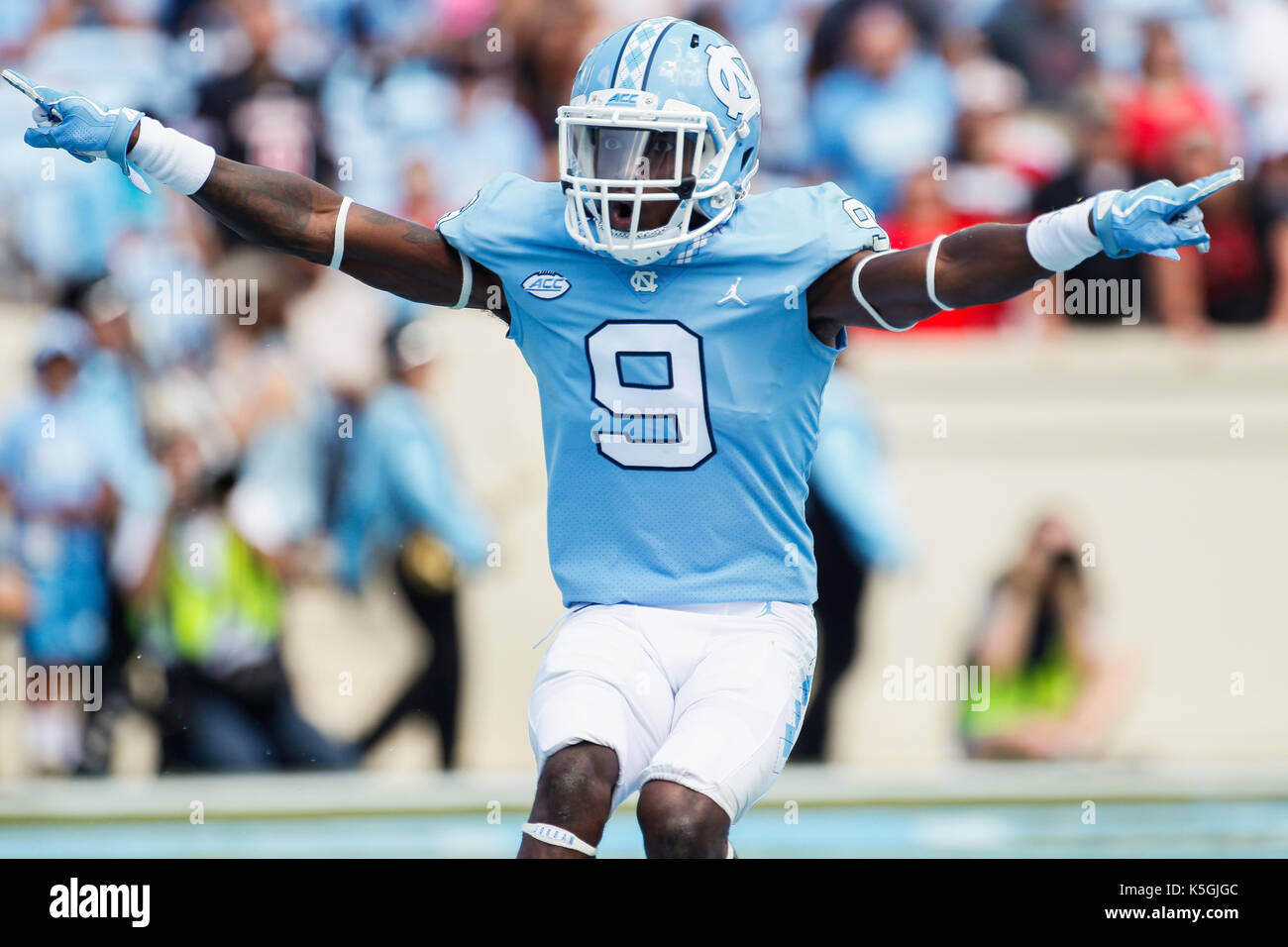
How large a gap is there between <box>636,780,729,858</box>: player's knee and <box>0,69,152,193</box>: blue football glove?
197 cm

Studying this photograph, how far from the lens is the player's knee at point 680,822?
13.5 ft

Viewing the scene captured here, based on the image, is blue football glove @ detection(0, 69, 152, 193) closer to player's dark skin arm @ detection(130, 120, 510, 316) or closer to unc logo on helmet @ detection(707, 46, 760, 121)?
player's dark skin arm @ detection(130, 120, 510, 316)

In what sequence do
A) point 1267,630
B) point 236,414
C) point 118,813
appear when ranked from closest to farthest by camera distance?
point 118,813 → point 236,414 → point 1267,630

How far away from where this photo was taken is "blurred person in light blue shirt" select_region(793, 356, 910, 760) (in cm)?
Result: 862

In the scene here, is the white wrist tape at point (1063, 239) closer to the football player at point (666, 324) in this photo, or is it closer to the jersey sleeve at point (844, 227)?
the football player at point (666, 324)

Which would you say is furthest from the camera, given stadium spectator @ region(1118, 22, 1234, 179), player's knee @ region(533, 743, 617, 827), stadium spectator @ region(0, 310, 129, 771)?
stadium spectator @ region(1118, 22, 1234, 179)

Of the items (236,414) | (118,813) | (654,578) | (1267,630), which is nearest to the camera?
(654,578)

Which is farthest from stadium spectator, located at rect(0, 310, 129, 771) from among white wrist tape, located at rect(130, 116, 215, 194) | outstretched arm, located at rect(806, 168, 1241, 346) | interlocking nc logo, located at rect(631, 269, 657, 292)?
outstretched arm, located at rect(806, 168, 1241, 346)

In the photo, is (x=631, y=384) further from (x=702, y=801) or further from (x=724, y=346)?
(x=702, y=801)

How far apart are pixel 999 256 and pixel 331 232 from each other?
1661 millimetres

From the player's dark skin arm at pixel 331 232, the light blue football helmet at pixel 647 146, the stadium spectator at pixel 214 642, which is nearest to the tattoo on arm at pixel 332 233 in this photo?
the player's dark skin arm at pixel 331 232

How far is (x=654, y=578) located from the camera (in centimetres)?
454

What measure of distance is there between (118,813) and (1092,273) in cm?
534
